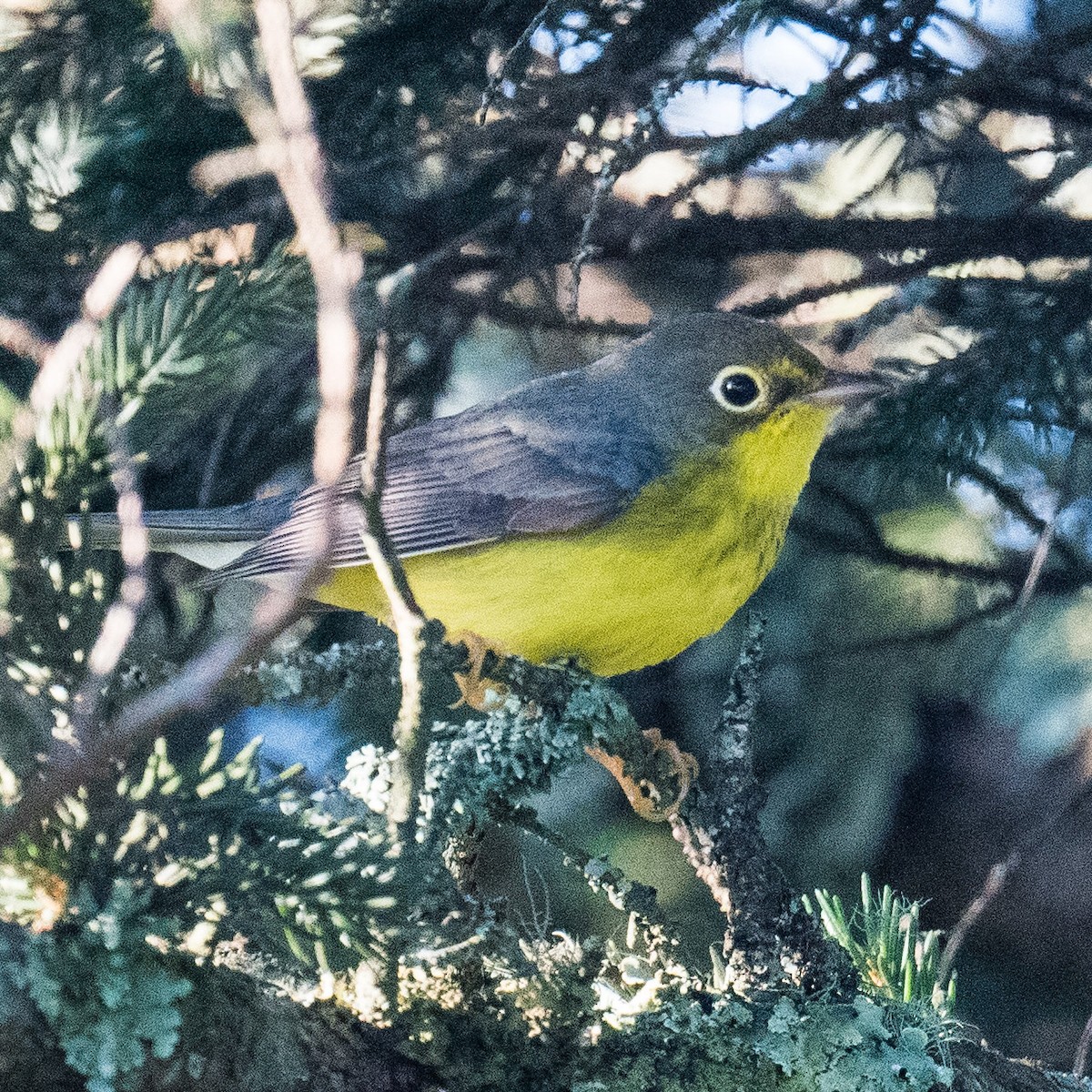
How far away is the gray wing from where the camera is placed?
6.70 feet

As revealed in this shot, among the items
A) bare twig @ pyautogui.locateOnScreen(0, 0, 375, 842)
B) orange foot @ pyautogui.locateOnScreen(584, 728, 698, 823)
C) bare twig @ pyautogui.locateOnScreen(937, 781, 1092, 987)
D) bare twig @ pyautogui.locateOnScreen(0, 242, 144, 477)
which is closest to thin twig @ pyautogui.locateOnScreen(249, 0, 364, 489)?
bare twig @ pyautogui.locateOnScreen(0, 0, 375, 842)

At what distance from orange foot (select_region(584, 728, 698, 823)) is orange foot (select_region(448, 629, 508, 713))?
0.52 ft

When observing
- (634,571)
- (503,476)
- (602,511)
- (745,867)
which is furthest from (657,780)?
(503,476)

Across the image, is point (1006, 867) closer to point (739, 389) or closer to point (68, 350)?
point (739, 389)

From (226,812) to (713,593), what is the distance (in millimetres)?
1205

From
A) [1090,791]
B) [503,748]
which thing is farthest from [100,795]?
[1090,791]

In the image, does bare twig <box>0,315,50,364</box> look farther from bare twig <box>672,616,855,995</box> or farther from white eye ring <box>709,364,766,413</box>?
white eye ring <box>709,364,766,413</box>

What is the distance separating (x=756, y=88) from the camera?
203cm

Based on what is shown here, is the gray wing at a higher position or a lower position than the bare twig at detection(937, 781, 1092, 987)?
higher

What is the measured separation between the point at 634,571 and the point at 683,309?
114cm

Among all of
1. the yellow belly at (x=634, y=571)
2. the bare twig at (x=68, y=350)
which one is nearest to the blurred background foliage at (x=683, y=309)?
the bare twig at (x=68, y=350)

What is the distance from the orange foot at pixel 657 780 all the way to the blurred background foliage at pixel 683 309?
Answer: 19 centimetres

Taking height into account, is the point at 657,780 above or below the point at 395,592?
below

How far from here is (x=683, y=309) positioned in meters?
2.97
